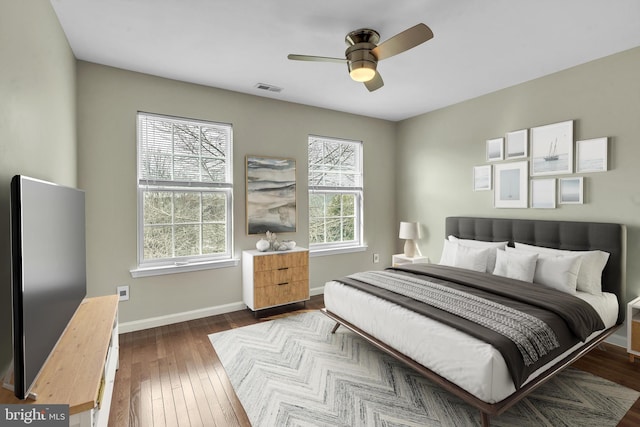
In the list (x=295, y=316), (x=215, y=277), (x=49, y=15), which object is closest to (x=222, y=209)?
(x=215, y=277)

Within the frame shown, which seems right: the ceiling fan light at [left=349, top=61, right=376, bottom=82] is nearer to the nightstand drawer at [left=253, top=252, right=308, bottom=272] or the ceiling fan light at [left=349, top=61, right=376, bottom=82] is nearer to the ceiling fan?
the ceiling fan

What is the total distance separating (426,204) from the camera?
191 inches

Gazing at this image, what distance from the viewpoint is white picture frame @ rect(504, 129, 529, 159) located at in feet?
11.8

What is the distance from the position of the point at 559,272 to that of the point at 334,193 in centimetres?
290

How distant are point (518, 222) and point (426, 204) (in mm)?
1427

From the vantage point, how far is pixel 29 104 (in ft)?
5.73

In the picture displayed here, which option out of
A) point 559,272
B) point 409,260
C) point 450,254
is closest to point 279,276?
point 409,260

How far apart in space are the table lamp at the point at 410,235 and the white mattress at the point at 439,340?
2.03 m

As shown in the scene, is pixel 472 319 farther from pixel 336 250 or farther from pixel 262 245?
pixel 336 250

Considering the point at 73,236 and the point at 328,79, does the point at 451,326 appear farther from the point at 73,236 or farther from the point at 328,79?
the point at 328,79

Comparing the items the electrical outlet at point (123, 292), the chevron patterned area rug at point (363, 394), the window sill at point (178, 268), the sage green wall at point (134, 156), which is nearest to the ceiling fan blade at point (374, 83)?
the sage green wall at point (134, 156)

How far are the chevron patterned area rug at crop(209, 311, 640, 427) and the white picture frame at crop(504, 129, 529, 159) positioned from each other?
89.4 inches

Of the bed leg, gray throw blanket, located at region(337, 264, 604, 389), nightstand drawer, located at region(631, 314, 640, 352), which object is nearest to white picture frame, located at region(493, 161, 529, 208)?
gray throw blanket, located at region(337, 264, 604, 389)

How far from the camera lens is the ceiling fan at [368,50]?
2.07 meters
